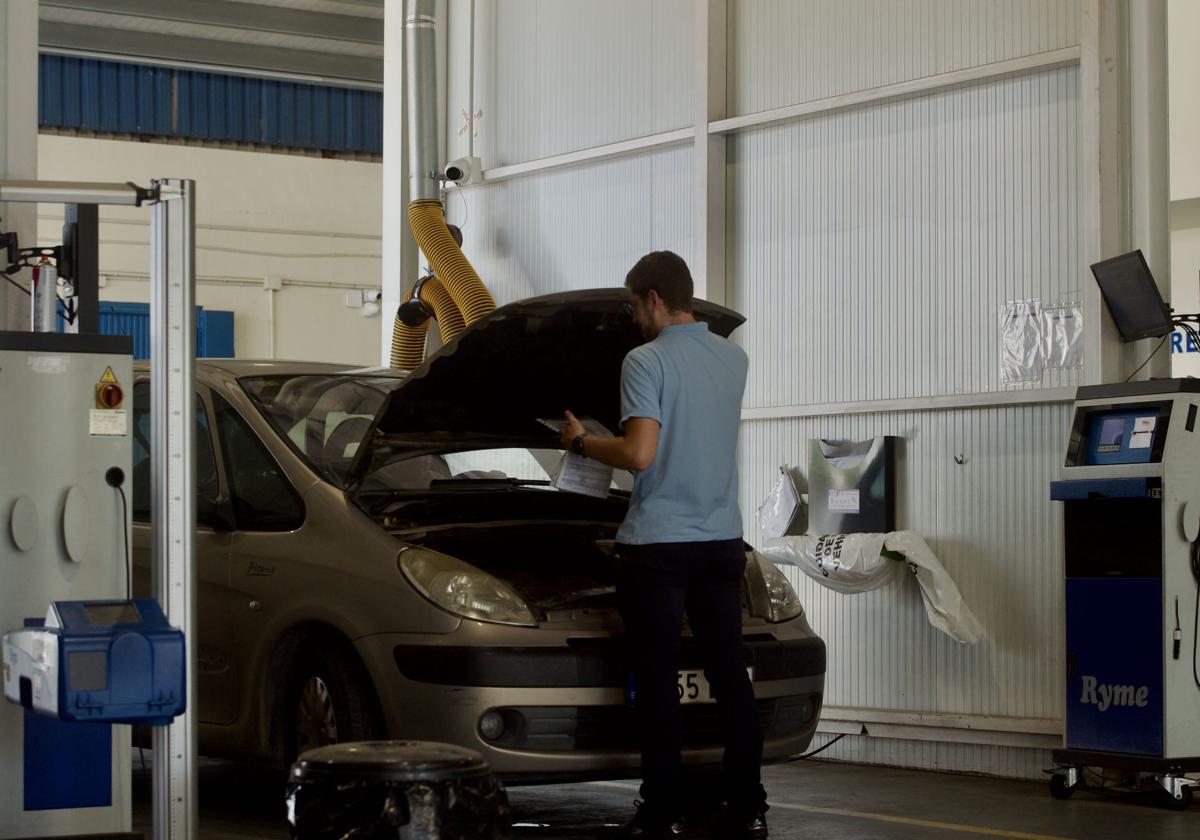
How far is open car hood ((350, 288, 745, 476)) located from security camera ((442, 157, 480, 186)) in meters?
4.51

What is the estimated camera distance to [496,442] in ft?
19.5

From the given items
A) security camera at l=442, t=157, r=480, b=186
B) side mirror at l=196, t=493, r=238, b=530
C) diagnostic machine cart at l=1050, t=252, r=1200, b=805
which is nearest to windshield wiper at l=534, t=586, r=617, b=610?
side mirror at l=196, t=493, r=238, b=530

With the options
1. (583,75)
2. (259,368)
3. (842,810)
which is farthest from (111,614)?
(583,75)

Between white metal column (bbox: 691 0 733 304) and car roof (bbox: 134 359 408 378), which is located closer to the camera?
car roof (bbox: 134 359 408 378)

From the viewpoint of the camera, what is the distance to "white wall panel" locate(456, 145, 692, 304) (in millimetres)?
9125

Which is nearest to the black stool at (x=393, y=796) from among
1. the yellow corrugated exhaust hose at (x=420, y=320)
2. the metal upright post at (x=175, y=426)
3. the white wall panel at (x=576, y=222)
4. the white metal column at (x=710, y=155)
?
the metal upright post at (x=175, y=426)

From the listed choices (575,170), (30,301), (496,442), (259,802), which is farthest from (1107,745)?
(575,170)

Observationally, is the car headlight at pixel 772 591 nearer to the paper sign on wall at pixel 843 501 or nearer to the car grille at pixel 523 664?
the car grille at pixel 523 664

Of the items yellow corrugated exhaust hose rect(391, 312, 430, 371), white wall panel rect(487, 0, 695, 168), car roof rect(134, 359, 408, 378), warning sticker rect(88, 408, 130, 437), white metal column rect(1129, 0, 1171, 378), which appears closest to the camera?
warning sticker rect(88, 408, 130, 437)

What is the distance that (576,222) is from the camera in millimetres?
9703

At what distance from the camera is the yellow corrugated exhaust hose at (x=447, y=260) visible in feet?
30.9

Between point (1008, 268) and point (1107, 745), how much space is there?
219cm

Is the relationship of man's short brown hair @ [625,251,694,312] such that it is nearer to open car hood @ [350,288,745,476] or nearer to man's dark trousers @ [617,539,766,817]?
open car hood @ [350,288,745,476]

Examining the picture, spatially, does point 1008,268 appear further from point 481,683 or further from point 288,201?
point 288,201
